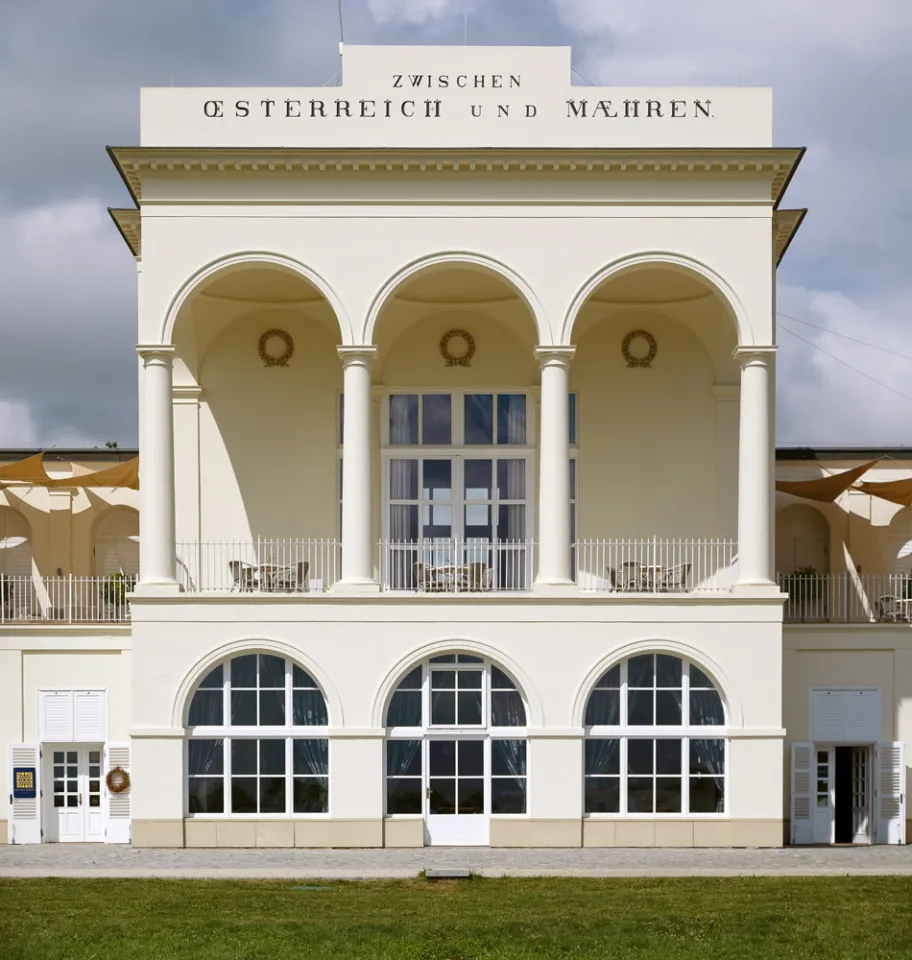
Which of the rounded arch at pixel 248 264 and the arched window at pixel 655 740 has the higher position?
the rounded arch at pixel 248 264

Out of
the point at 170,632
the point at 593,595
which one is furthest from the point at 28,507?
the point at 593,595

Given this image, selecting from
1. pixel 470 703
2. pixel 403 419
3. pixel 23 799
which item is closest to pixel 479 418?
pixel 403 419

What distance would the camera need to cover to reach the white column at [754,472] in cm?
2503

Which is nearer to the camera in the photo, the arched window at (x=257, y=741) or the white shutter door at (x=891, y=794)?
the arched window at (x=257, y=741)

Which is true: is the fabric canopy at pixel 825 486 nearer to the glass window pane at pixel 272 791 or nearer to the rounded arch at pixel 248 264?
the rounded arch at pixel 248 264

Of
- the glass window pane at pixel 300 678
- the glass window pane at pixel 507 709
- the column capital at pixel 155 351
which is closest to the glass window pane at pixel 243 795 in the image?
the glass window pane at pixel 300 678

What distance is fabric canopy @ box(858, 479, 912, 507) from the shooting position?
29797 mm

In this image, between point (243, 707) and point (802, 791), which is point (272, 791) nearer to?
point (243, 707)

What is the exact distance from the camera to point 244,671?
2502 centimetres

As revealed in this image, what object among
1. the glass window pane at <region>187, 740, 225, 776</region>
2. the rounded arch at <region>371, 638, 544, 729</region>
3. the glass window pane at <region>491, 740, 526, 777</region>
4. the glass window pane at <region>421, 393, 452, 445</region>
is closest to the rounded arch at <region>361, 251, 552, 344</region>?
Result: the glass window pane at <region>421, 393, 452, 445</region>

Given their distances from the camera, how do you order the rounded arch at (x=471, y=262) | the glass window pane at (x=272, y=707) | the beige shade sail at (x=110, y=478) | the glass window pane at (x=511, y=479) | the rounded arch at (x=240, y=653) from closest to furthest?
the rounded arch at (x=240, y=653), the glass window pane at (x=272, y=707), the rounded arch at (x=471, y=262), the glass window pane at (x=511, y=479), the beige shade sail at (x=110, y=478)

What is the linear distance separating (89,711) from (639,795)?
10467 millimetres

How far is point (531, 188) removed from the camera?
998 inches

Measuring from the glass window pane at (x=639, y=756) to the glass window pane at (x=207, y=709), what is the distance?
23.9ft
